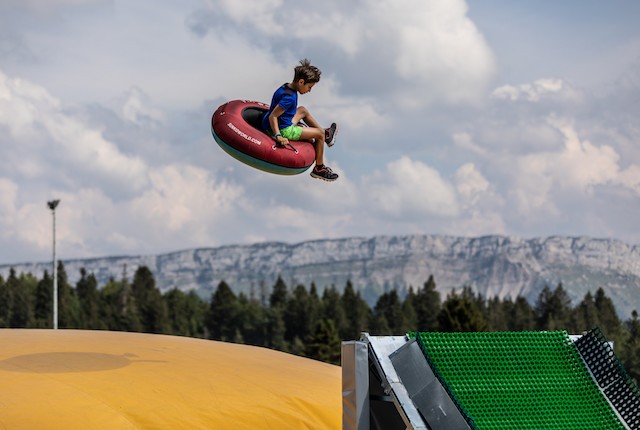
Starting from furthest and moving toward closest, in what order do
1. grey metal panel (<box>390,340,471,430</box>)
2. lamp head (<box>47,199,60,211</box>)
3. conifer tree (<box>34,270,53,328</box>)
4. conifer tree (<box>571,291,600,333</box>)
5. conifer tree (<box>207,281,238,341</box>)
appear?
conifer tree (<box>207,281,238,341</box>)
conifer tree (<box>34,270,53,328</box>)
conifer tree (<box>571,291,600,333</box>)
lamp head (<box>47,199,60,211</box>)
grey metal panel (<box>390,340,471,430</box>)

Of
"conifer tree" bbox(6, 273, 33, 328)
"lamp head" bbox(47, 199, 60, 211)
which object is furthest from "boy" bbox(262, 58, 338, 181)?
"conifer tree" bbox(6, 273, 33, 328)

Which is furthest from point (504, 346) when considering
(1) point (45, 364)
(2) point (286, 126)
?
(1) point (45, 364)

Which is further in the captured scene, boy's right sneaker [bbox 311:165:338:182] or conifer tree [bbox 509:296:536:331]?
conifer tree [bbox 509:296:536:331]

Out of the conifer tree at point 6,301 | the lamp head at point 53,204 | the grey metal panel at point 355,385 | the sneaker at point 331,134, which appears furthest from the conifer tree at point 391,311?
the grey metal panel at point 355,385

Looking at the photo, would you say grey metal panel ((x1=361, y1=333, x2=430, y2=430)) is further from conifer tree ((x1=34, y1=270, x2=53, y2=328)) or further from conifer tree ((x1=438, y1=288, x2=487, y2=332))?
conifer tree ((x1=34, y1=270, x2=53, y2=328))

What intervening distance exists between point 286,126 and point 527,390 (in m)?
5.21

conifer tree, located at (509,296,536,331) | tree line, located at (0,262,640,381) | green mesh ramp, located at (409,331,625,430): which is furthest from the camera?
tree line, located at (0,262,640,381)

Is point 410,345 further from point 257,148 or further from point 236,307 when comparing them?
point 236,307

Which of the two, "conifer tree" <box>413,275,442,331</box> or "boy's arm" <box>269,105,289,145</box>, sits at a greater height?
"conifer tree" <box>413,275,442,331</box>

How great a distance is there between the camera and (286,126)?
14.2 metres

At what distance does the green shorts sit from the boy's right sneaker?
79 centimetres

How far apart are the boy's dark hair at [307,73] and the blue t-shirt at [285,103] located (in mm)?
277

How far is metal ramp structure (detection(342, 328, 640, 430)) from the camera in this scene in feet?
40.8

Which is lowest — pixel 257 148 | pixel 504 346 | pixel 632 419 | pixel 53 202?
pixel 632 419
